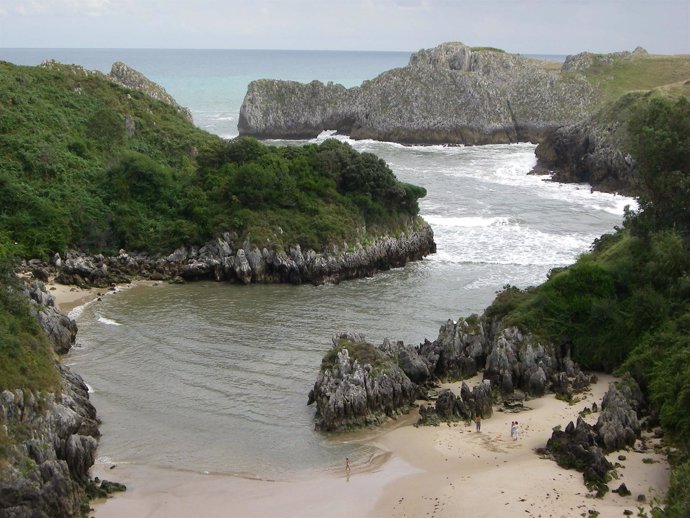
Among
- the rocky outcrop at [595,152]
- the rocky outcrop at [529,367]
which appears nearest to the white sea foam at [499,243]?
the rocky outcrop at [595,152]

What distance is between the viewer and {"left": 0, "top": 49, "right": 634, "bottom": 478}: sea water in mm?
30594

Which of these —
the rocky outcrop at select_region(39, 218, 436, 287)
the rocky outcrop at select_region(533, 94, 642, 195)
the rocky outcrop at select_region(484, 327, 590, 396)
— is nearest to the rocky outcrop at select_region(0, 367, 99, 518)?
the rocky outcrop at select_region(484, 327, 590, 396)

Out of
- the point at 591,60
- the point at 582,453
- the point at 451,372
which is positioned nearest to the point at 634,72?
the point at 591,60

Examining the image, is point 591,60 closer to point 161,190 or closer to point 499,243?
point 499,243

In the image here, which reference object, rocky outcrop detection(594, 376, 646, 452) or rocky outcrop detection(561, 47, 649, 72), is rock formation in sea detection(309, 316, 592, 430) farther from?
rocky outcrop detection(561, 47, 649, 72)

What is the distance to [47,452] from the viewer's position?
85.7 feet

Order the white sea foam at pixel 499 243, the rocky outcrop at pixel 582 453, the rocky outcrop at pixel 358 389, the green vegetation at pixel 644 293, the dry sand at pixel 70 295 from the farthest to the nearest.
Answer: the white sea foam at pixel 499 243
the dry sand at pixel 70 295
the green vegetation at pixel 644 293
the rocky outcrop at pixel 358 389
the rocky outcrop at pixel 582 453

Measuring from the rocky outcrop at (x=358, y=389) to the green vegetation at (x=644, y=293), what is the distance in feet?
21.3

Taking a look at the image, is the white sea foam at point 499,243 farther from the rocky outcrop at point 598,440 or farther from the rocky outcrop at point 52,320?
the rocky outcrop at point 598,440

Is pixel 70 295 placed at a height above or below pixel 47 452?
above

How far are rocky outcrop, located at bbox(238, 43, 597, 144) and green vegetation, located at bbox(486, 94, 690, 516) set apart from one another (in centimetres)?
7087

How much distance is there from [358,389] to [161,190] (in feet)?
91.6

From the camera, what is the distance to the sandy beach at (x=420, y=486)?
25.9 m

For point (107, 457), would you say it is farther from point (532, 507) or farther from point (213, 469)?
point (532, 507)
